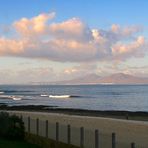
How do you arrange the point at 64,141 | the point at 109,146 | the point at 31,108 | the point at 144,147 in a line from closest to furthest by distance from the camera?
the point at 109,146
the point at 64,141
the point at 144,147
the point at 31,108

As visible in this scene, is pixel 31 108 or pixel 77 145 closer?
pixel 77 145

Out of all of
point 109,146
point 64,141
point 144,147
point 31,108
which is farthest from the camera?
point 31,108

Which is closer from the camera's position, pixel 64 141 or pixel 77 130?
pixel 64 141

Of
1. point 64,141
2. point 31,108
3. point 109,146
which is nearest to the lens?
point 109,146

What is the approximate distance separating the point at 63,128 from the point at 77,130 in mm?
795

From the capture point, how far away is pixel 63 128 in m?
21.9

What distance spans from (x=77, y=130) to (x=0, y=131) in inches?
144

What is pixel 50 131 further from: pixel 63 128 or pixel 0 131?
pixel 0 131

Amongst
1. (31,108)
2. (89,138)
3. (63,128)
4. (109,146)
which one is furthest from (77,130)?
(31,108)

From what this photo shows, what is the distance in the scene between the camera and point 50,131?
22.2 metres

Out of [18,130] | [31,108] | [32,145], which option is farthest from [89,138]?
[31,108]

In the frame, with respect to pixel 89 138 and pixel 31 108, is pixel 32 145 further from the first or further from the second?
pixel 31 108

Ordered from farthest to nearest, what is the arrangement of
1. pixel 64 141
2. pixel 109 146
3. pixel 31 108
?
1. pixel 31 108
2. pixel 64 141
3. pixel 109 146

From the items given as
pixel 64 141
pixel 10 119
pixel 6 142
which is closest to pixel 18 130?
pixel 10 119
